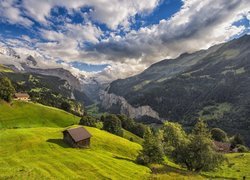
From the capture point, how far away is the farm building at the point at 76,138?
245 feet

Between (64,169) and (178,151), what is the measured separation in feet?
133

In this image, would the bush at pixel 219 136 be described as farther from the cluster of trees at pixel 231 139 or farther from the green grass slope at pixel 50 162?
the green grass slope at pixel 50 162

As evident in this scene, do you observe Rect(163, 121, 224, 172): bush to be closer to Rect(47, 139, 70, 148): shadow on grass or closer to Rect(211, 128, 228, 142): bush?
Rect(47, 139, 70, 148): shadow on grass

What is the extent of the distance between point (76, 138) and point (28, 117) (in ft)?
267

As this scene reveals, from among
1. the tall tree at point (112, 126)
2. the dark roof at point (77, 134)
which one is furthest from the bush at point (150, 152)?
the tall tree at point (112, 126)

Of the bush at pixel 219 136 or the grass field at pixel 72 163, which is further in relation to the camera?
the bush at pixel 219 136

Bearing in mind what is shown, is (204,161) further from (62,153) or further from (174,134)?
(62,153)

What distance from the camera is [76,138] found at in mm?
74562

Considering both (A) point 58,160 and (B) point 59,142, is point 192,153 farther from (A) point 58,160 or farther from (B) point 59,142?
(A) point 58,160

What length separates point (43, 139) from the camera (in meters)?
74.8

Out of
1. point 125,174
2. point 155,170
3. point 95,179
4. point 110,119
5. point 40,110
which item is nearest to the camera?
point 95,179

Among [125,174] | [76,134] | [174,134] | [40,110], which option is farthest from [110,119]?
[125,174]

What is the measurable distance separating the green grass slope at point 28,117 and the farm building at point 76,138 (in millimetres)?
60436

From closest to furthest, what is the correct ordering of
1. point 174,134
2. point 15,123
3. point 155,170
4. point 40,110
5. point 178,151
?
point 155,170 → point 178,151 → point 174,134 → point 15,123 → point 40,110
